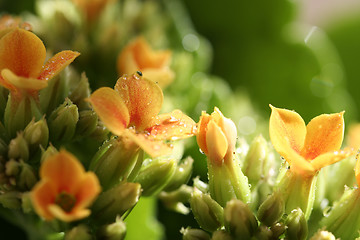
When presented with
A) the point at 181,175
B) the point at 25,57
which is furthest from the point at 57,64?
the point at 181,175

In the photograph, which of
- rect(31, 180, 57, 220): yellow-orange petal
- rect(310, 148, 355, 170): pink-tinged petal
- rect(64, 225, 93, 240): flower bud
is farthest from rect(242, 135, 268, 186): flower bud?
rect(31, 180, 57, 220): yellow-orange petal

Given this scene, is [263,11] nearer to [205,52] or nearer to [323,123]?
[205,52]

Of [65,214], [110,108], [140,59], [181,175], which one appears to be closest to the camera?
[65,214]

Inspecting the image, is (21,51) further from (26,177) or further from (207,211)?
(207,211)

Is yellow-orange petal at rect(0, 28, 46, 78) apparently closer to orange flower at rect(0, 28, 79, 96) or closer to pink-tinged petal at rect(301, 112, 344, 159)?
orange flower at rect(0, 28, 79, 96)

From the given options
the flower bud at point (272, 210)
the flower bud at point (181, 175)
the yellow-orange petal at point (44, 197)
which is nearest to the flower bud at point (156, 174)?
the flower bud at point (181, 175)

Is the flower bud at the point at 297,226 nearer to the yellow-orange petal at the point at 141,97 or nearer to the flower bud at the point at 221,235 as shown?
the flower bud at the point at 221,235
